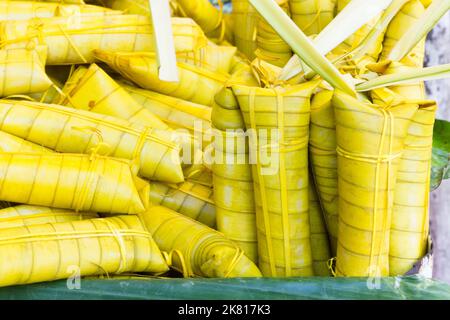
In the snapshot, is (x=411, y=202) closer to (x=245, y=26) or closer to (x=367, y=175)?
(x=367, y=175)

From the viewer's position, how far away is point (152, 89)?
266 centimetres

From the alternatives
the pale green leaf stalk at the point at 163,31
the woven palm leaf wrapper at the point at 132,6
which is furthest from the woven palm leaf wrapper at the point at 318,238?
the woven palm leaf wrapper at the point at 132,6

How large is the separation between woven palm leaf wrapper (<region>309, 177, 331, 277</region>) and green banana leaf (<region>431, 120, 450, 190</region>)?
55 cm

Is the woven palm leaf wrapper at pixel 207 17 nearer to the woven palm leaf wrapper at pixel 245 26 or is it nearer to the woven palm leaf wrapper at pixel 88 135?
the woven palm leaf wrapper at pixel 245 26

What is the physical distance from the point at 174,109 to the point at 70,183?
0.69 m

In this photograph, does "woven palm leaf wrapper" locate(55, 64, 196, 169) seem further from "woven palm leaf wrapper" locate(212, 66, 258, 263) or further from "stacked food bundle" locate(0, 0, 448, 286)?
"woven palm leaf wrapper" locate(212, 66, 258, 263)

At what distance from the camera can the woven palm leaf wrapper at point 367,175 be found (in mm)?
1807

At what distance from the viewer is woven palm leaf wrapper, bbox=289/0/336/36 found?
106 inches

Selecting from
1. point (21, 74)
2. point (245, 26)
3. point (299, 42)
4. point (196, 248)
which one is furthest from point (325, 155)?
point (245, 26)

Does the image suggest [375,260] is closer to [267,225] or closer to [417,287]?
[417,287]

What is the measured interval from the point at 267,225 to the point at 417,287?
0.49 meters

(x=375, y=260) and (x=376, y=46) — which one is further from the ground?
(x=376, y=46)

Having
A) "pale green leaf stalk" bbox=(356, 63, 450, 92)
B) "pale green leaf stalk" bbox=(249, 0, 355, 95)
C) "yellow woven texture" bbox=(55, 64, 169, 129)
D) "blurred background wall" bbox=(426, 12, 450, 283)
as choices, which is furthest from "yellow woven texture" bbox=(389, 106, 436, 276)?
"blurred background wall" bbox=(426, 12, 450, 283)

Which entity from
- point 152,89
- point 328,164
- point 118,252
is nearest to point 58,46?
point 152,89
